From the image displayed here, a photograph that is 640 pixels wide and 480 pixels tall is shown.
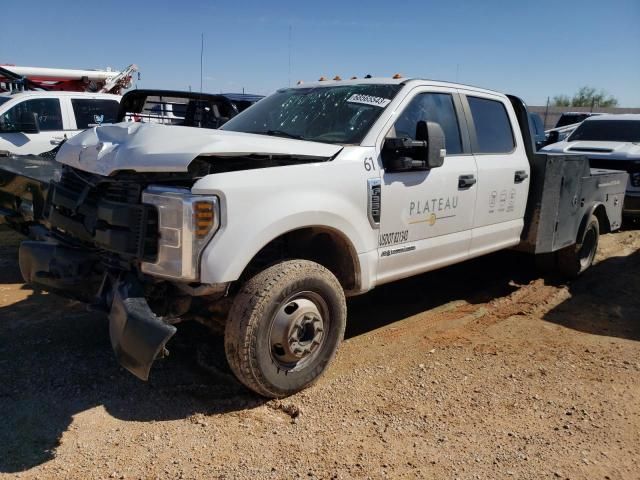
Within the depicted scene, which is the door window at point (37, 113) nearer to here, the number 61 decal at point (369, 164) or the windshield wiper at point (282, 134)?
the windshield wiper at point (282, 134)

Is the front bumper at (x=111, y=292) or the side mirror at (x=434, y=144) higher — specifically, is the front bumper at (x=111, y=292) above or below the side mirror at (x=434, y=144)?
below

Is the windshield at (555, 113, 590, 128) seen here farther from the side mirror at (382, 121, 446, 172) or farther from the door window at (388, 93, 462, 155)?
the side mirror at (382, 121, 446, 172)

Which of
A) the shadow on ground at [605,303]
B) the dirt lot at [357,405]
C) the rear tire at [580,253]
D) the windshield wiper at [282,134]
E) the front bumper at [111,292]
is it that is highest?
the windshield wiper at [282,134]

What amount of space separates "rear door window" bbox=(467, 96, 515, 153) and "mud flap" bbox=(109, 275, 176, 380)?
3081mm

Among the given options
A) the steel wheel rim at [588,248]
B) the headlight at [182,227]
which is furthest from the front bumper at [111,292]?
the steel wheel rim at [588,248]

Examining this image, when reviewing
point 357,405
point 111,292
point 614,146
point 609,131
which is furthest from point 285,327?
point 609,131

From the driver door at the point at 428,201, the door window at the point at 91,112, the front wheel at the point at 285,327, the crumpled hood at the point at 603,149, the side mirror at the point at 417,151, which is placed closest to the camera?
the front wheel at the point at 285,327

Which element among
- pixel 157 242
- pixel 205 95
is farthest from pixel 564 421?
pixel 205 95

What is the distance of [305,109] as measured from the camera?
4418 millimetres

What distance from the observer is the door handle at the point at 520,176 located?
5.12 metres

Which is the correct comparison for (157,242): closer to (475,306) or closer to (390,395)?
(390,395)

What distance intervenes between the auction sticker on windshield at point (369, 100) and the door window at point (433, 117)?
0.16 m

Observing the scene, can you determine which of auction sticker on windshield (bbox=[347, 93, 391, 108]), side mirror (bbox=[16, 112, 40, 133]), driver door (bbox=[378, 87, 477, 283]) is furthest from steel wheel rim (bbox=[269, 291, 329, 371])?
side mirror (bbox=[16, 112, 40, 133])

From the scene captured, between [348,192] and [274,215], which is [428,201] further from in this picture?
[274,215]
